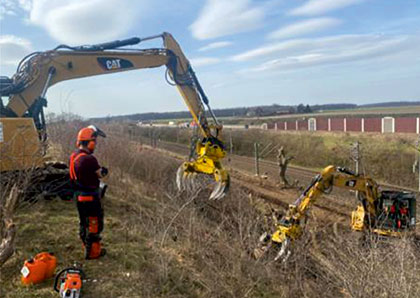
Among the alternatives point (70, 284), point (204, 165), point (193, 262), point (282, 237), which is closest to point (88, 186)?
point (70, 284)

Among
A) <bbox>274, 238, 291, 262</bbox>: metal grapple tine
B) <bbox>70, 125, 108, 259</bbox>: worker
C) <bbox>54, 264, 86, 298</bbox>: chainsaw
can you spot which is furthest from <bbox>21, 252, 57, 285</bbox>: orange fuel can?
<bbox>274, 238, 291, 262</bbox>: metal grapple tine

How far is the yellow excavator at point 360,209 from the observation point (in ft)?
28.4

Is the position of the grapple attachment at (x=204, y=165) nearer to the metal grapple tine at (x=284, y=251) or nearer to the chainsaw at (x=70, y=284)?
the metal grapple tine at (x=284, y=251)

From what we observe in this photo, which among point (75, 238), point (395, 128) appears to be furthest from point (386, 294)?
point (395, 128)

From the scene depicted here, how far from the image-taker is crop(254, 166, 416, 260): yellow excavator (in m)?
8.66

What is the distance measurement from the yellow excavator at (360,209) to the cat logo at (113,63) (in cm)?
579

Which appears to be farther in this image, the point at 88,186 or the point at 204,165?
the point at 204,165

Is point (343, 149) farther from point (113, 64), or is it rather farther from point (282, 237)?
point (113, 64)

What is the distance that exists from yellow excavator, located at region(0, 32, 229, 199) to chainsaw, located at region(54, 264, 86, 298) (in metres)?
3.34

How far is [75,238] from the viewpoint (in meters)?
6.71

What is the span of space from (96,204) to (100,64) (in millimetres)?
5291

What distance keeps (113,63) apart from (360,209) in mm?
7947

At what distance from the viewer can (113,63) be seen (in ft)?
33.1

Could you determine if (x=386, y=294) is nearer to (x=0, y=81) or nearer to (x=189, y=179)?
(x=189, y=179)
